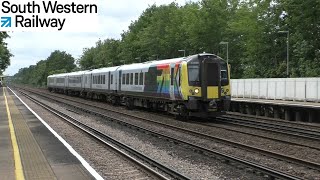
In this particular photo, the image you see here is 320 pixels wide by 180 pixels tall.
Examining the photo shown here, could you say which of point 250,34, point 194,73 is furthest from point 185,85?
point 250,34

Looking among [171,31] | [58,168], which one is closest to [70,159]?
[58,168]

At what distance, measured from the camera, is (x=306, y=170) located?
10.3 meters

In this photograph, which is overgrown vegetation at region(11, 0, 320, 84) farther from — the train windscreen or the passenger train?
the train windscreen

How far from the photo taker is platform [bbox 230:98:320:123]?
23719 mm

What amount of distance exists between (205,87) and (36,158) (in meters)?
11.3

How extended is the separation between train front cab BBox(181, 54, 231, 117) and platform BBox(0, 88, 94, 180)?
6819 mm

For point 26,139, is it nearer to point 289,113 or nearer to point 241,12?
point 289,113

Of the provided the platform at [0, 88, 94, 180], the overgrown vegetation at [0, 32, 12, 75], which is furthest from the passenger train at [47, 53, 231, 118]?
the overgrown vegetation at [0, 32, 12, 75]

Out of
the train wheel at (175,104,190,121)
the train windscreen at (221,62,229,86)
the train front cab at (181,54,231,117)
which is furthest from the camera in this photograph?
the train wheel at (175,104,190,121)

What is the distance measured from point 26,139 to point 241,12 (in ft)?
144

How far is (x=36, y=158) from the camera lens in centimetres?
1127

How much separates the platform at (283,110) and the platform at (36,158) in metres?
13.4

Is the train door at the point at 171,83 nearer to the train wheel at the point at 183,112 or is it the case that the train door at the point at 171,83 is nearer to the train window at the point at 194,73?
the train wheel at the point at 183,112

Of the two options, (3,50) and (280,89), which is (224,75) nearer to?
(280,89)
